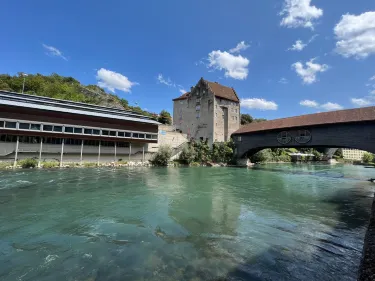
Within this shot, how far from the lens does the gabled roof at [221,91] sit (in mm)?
39359

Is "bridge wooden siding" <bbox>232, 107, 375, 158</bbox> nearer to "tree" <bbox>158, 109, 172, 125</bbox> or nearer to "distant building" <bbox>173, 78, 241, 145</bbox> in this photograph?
"distant building" <bbox>173, 78, 241, 145</bbox>

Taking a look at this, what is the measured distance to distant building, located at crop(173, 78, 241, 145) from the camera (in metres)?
38.3

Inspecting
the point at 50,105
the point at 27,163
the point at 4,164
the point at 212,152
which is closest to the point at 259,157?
the point at 212,152

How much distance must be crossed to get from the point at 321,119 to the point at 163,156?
69.0 feet

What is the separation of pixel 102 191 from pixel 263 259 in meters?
9.18

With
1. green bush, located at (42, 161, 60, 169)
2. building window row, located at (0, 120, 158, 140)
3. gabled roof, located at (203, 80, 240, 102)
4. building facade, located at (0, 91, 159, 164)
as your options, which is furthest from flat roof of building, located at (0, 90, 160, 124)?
gabled roof, located at (203, 80, 240, 102)

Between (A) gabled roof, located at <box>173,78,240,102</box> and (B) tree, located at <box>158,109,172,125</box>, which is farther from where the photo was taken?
(B) tree, located at <box>158,109,172,125</box>

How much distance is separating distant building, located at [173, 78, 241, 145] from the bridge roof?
7.72 meters

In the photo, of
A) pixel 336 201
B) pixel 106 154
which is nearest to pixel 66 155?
pixel 106 154

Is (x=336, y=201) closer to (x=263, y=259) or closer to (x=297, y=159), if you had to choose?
(x=263, y=259)

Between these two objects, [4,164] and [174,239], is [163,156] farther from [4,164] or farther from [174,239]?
[174,239]

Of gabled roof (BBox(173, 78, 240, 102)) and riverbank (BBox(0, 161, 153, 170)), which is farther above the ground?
gabled roof (BBox(173, 78, 240, 102))

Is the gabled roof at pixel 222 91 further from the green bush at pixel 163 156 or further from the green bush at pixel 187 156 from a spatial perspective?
the green bush at pixel 163 156

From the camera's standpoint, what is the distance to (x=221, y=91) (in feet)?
135
